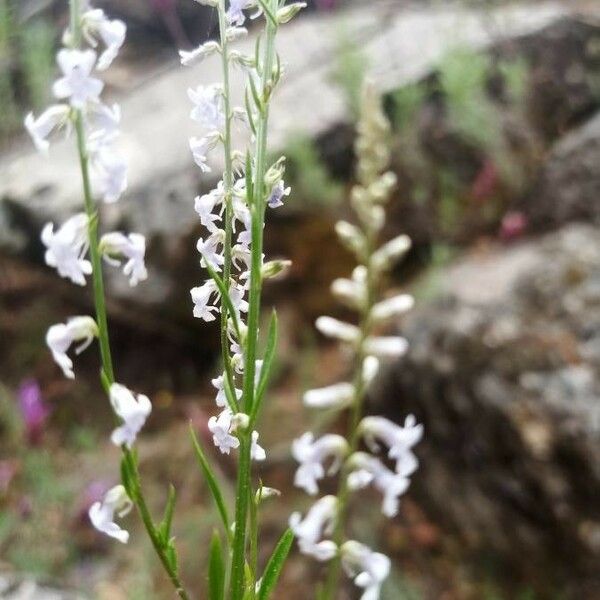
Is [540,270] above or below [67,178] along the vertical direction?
below

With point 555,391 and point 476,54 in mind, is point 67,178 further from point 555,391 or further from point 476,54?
point 555,391

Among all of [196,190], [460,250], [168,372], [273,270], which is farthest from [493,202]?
[273,270]

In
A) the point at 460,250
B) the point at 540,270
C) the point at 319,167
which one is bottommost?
the point at 460,250

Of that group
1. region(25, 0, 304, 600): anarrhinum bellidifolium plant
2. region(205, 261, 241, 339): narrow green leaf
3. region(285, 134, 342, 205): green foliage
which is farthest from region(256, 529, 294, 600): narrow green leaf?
region(285, 134, 342, 205): green foliage

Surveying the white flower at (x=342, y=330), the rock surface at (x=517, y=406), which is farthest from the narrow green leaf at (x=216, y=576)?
the rock surface at (x=517, y=406)

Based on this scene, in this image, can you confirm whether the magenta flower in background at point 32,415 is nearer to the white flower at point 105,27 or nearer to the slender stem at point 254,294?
the slender stem at point 254,294
